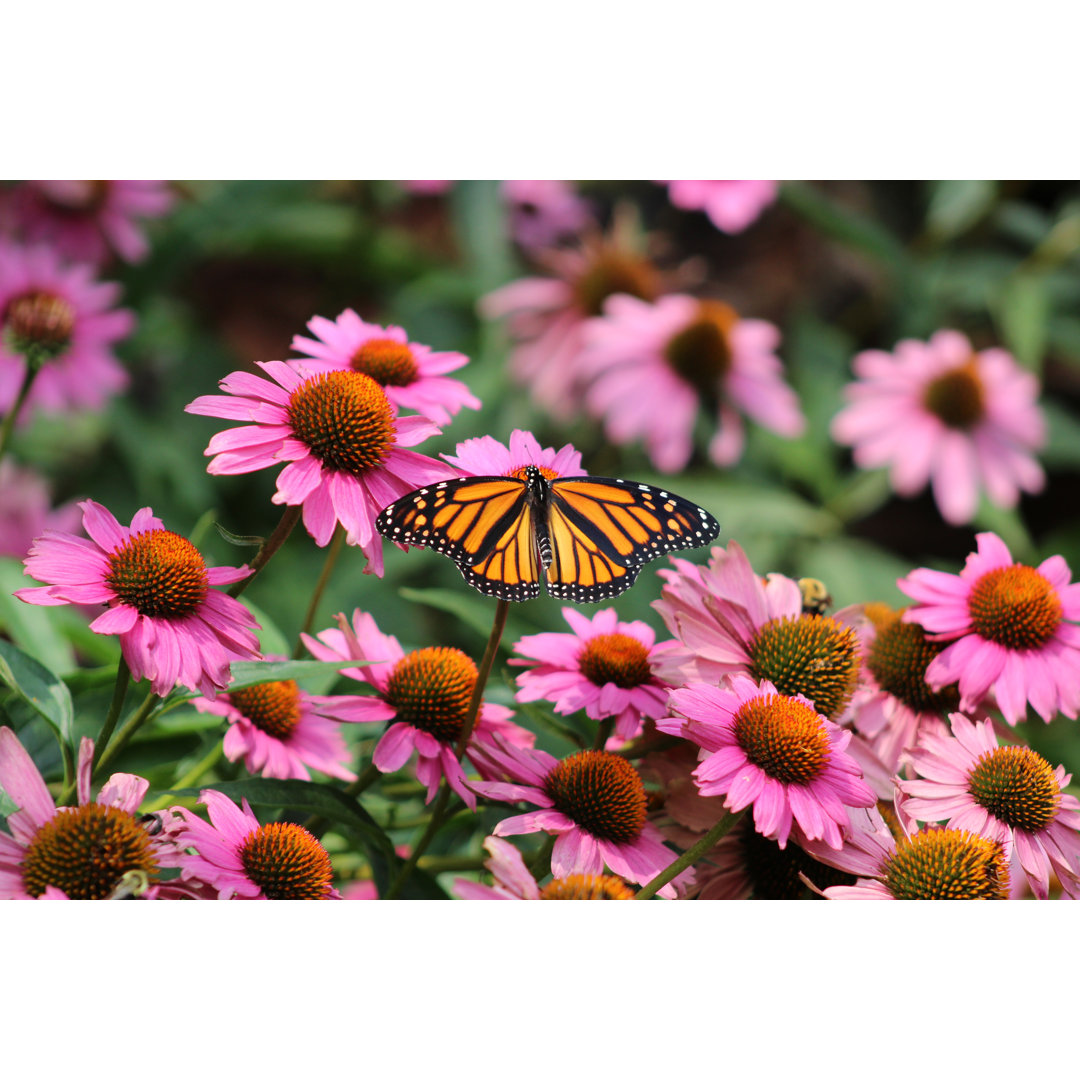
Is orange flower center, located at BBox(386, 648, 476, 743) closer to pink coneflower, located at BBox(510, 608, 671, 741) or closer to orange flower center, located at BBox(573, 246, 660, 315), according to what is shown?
pink coneflower, located at BBox(510, 608, 671, 741)

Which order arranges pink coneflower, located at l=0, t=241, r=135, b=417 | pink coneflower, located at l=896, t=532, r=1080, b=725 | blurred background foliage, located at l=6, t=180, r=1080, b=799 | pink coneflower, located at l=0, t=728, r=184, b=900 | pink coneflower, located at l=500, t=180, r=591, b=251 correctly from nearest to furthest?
pink coneflower, located at l=0, t=728, r=184, b=900 → pink coneflower, located at l=896, t=532, r=1080, b=725 → pink coneflower, located at l=0, t=241, r=135, b=417 → blurred background foliage, located at l=6, t=180, r=1080, b=799 → pink coneflower, located at l=500, t=180, r=591, b=251

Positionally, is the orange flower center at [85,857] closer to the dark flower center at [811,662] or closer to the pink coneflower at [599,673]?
the pink coneflower at [599,673]

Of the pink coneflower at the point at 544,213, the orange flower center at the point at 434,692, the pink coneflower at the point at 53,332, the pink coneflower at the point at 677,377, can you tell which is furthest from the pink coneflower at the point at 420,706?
the pink coneflower at the point at 544,213

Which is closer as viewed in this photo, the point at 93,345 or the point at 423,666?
the point at 423,666

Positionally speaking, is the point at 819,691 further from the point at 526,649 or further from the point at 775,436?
the point at 775,436

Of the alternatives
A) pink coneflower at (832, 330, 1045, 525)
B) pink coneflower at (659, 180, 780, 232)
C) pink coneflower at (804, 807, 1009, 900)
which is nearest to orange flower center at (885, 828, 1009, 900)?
pink coneflower at (804, 807, 1009, 900)

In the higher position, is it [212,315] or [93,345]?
[93,345]

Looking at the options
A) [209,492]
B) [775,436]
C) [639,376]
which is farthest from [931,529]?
[209,492]
